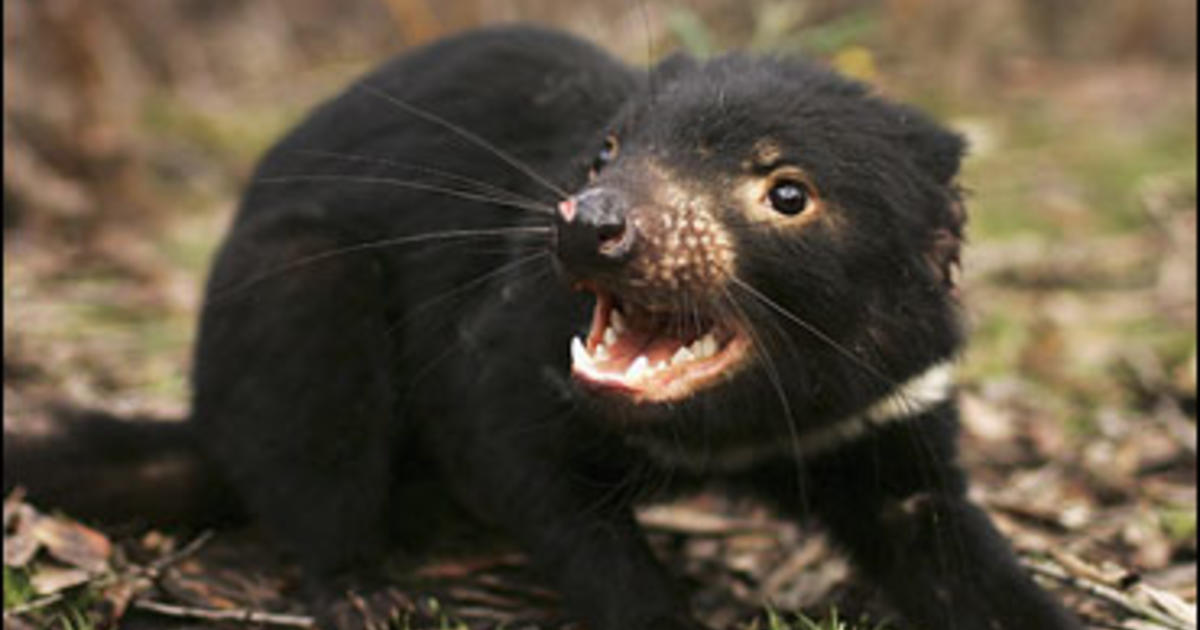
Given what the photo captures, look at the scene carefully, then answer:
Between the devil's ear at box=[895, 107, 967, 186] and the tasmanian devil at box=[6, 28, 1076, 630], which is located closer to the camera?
the tasmanian devil at box=[6, 28, 1076, 630]

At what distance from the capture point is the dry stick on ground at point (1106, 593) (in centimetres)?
326

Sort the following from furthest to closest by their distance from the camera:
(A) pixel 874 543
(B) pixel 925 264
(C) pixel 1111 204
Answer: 1. (C) pixel 1111 204
2. (A) pixel 874 543
3. (B) pixel 925 264

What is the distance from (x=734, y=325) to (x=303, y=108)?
790 cm

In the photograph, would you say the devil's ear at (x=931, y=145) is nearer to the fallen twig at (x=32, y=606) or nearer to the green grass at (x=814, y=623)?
the green grass at (x=814, y=623)

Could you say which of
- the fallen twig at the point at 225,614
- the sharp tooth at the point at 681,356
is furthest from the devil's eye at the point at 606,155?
the fallen twig at the point at 225,614

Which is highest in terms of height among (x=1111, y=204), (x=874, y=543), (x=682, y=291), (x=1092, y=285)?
(x=1111, y=204)

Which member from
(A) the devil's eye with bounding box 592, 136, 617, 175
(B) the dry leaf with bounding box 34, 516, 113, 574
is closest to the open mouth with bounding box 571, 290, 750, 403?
(A) the devil's eye with bounding box 592, 136, 617, 175

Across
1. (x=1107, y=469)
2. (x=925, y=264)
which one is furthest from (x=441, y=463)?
(x=1107, y=469)

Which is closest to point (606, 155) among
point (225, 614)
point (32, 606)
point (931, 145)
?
point (931, 145)

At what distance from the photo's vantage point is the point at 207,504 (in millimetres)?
3943

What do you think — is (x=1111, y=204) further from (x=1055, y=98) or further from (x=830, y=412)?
(x=830, y=412)

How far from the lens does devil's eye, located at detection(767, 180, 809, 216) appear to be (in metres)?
2.88

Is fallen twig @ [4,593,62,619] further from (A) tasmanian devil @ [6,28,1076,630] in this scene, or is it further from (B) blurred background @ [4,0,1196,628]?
(B) blurred background @ [4,0,1196,628]

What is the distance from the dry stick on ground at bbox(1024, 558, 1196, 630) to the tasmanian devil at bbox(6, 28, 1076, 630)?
0.82ft
